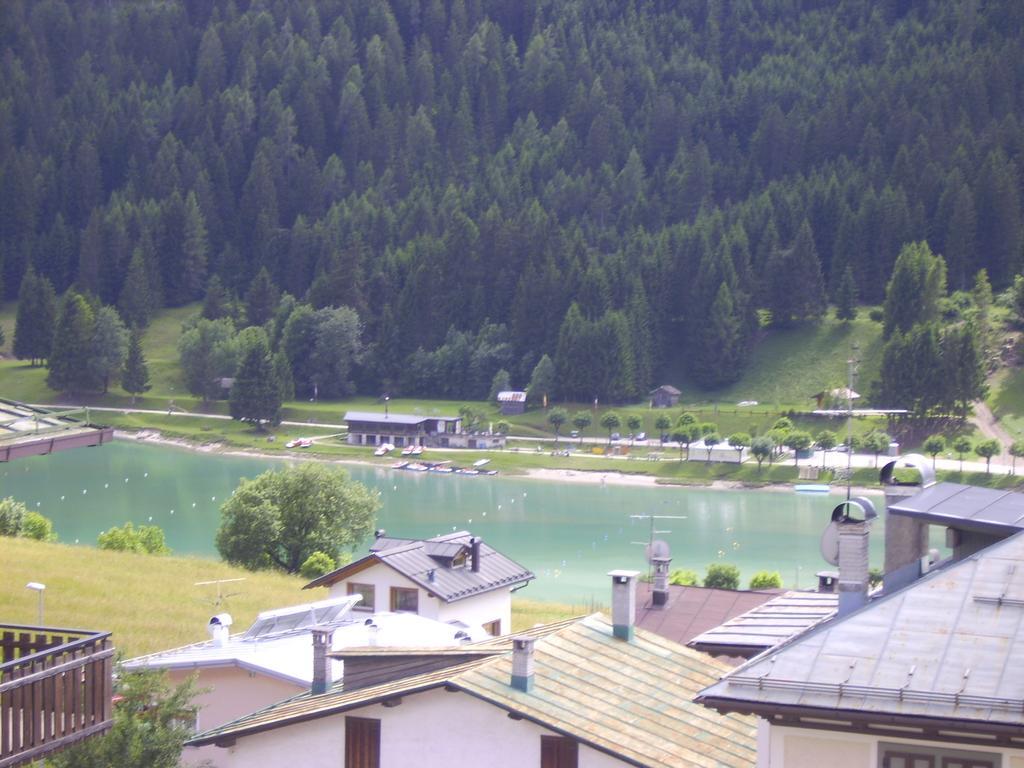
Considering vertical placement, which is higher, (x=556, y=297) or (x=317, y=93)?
(x=317, y=93)

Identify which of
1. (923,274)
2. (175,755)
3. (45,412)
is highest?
(923,274)

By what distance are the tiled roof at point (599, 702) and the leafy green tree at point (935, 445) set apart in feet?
226

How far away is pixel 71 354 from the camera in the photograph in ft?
375

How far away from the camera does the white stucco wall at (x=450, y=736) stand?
43.7 feet

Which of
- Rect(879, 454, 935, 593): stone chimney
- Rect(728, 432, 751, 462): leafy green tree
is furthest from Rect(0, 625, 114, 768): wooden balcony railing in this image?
Rect(728, 432, 751, 462): leafy green tree

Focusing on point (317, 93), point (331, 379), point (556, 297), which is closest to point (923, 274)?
point (556, 297)

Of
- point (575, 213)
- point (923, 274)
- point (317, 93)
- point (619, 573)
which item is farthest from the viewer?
point (317, 93)

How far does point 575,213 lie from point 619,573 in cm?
12730

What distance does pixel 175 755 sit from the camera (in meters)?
14.3

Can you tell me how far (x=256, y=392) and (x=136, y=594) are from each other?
70.7m

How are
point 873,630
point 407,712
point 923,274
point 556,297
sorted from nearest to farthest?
point 873,630 < point 407,712 < point 923,274 < point 556,297

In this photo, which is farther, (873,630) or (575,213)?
(575,213)

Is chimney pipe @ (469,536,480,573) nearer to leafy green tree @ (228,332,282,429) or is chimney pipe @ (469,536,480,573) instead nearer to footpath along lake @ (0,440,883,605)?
footpath along lake @ (0,440,883,605)

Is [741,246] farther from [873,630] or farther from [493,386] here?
[873,630]
